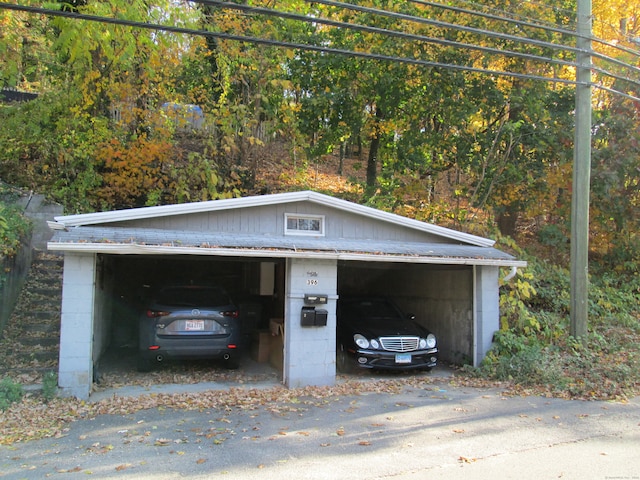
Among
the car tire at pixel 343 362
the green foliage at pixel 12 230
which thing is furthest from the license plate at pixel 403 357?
the green foliage at pixel 12 230

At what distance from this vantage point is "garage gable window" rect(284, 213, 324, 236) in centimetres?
928

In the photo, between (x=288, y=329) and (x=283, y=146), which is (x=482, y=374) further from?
(x=283, y=146)

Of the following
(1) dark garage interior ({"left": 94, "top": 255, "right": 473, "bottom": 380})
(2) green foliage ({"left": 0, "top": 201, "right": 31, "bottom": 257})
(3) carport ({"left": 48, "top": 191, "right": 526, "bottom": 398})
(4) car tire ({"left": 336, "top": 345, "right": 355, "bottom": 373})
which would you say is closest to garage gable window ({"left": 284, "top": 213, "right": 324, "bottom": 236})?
(3) carport ({"left": 48, "top": 191, "right": 526, "bottom": 398})

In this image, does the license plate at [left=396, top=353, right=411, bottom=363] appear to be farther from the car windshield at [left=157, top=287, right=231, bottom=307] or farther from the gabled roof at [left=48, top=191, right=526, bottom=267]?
the car windshield at [left=157, top=287, right=231, bottom=307]

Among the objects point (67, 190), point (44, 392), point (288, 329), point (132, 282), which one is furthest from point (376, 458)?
point (67, 190)

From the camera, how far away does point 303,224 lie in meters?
9.45

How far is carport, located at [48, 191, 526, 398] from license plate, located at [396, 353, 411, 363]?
4.38 feet

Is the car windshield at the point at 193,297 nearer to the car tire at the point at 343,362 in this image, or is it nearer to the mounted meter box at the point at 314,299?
the mounted meter box at the point at 314,299

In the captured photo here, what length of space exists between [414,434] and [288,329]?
9.71ft

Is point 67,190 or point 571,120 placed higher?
point 571,120

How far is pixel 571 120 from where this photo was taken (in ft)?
51.7

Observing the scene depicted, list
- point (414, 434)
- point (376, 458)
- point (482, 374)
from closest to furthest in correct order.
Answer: point (376, 458)
point (414, 434)
point (482, 374)

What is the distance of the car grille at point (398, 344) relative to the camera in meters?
9.12

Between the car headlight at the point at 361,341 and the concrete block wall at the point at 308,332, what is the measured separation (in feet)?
2.46
